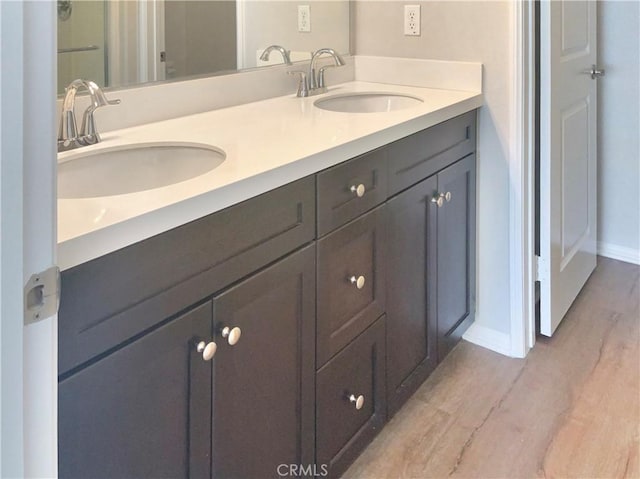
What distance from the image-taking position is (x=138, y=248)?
847mm

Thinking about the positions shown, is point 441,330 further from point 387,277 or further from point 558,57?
point 558,57

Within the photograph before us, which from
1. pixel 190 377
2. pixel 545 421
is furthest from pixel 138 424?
pixel 545 421

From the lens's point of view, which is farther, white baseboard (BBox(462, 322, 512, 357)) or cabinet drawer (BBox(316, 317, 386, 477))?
white baseboard (BBox(462, 322, 512, 357))

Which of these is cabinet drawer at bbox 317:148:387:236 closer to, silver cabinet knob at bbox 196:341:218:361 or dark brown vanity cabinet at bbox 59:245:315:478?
dark brown vanity cabinet at bbox 59:245:315:478

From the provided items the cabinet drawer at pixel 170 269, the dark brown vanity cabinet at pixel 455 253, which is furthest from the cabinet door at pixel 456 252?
the cabinet drawer at pixel 170 269

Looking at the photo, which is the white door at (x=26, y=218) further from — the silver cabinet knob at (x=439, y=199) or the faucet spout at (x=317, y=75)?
the faucet spout at (x=317, y=75)

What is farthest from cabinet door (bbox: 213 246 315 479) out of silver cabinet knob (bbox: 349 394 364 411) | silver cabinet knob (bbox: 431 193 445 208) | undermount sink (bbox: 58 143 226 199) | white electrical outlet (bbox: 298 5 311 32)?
white electrical outlet (bbox: 298 5 311 32)

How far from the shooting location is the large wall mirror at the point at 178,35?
1.34 m

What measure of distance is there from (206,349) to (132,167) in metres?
0.51

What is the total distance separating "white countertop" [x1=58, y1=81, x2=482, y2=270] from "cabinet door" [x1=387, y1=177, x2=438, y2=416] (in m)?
0.21

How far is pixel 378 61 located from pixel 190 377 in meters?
1.53

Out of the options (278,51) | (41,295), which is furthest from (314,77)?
(41,295)

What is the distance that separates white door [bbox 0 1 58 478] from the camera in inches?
18.7

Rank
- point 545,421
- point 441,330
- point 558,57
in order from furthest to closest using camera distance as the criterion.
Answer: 1. point 558,57
2. point 441,330
3. point 545,421
